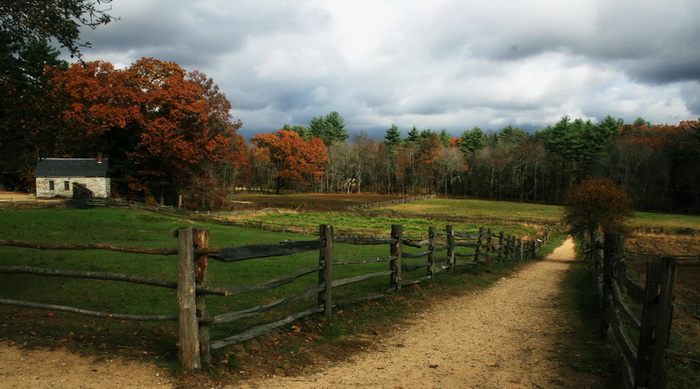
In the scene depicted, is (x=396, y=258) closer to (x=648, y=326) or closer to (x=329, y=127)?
(x=648, y=326)

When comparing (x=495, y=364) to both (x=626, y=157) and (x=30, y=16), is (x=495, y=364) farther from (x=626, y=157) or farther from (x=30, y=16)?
(x=626, y=157)

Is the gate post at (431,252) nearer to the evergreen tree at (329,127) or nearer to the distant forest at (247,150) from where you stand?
the distant forest at (247,150)

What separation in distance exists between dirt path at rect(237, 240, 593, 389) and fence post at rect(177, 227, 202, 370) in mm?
761

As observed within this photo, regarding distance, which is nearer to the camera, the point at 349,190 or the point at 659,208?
the point at 659,208

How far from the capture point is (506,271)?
19328mm

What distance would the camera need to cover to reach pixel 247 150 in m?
91.7

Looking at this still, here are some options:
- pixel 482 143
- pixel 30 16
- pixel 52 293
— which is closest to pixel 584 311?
pixel 52 293

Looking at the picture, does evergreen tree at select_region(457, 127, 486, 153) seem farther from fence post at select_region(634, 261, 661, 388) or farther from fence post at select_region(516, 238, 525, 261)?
fence post at select_region(634, 261, 661, 388)

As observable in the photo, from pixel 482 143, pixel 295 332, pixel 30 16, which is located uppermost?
pixel 482 143

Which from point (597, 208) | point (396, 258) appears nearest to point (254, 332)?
point (396, 258)

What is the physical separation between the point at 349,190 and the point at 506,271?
9497cm

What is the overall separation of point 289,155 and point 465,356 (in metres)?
91.9

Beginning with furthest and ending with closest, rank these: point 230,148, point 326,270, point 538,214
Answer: point 538,214 → point 230,148 → point 326,270

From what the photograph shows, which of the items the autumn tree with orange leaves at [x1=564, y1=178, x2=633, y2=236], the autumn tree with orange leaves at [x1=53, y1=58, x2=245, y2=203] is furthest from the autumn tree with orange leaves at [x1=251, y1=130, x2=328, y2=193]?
the autumn tree with orange leaves at [x1=564, y1=178, x2=633, y2=236]
